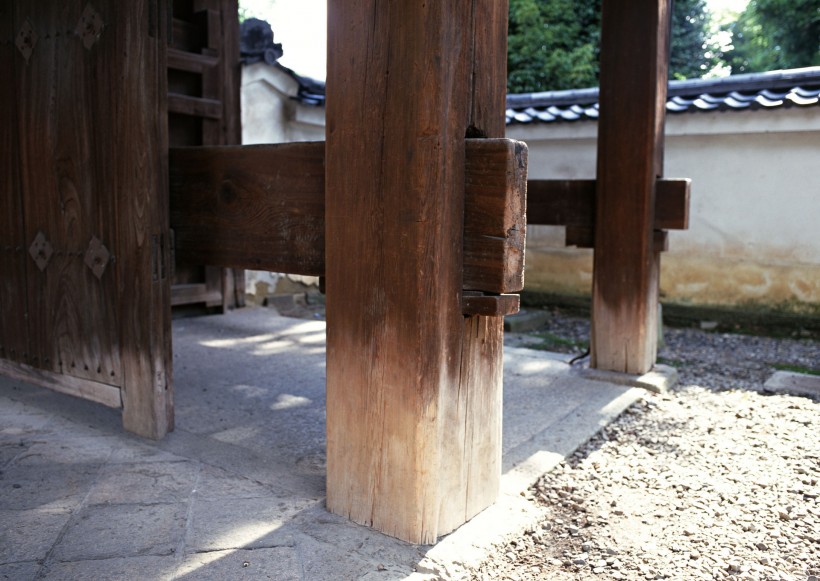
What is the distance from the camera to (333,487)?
2.26m

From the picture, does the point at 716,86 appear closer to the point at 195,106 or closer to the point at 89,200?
the point at 195,106

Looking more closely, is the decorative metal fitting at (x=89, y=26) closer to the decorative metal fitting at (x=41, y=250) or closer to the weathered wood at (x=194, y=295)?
the decorative metal fitting at (x=41, y=250)

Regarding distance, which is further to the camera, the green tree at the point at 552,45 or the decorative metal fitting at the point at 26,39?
the green tree at the point at 552,45

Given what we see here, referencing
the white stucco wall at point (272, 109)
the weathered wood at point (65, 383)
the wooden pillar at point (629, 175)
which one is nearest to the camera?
the weathered wood at point (65, 383)

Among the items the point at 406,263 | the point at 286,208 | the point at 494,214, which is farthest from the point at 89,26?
the point at 494,214

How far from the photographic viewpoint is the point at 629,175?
4176mm

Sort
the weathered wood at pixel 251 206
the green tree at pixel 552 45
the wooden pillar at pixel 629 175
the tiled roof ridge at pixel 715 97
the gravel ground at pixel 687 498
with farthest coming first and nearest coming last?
1. the green tree at pixel 552 45
2. the tiled roof ridge at pixel 715 97
3. the wooden pillar at pixel 629 175
4. the weathered wood at pixel 251 206
5. the gravel ground at pixel 687 498

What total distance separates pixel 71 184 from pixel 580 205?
2936 mm

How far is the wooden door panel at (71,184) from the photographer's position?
9.62 feet

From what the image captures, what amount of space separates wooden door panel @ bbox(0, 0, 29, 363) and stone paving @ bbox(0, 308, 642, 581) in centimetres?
34

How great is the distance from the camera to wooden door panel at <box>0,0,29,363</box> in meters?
3.30

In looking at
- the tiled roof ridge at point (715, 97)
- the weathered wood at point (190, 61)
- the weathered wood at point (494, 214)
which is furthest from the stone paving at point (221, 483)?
the tiled roof ridge at point (715, 97)

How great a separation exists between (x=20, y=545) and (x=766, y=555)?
2.30 metres

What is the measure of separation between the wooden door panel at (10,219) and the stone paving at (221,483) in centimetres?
34
